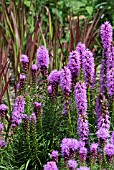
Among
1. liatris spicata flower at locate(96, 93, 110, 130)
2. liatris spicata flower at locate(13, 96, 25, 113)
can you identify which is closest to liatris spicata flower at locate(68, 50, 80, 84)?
liatris spicata flower at locate(13, 96, 25, 113)

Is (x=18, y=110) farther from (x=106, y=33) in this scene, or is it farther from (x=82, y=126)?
(x=106, y=33)

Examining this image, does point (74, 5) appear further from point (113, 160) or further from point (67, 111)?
point (113, 160)

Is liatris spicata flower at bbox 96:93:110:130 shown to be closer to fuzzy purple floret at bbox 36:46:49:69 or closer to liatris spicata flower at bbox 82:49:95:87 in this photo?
liatris spicata flower at bbox 82:49:95:87

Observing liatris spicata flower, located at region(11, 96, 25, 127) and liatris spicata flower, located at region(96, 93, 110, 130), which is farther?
liatris spicata flower, located at region(11, 96, 25, 127)

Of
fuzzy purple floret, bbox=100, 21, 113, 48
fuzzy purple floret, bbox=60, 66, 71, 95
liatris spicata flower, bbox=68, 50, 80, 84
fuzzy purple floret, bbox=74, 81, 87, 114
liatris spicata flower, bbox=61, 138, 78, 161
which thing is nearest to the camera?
liatris spicata flower, bbox=61, 138, 78, 161

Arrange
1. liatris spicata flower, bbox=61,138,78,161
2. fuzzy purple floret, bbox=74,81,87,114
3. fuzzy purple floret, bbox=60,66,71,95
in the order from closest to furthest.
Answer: liatris spicata flower, bbox=61,138,78,161 → fuzzy purple floret, bbox=74,81,87,114 → fuzzy purple floret, bbox=60,66,71,95

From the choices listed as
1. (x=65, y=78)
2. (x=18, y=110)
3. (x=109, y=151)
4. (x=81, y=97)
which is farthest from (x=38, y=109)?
(x=109, y=151)

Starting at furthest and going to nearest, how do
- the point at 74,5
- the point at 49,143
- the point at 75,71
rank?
the point at 74,5 → the point at 49,143 → the point at 75,71

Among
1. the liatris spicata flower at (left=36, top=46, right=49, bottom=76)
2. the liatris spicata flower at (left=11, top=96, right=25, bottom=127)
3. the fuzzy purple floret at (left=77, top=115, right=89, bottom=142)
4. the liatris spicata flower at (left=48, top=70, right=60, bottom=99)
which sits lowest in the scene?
the fuzzy purple floret at (left=77, top=115, right=89, bottom=142)

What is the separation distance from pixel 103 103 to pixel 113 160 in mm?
393

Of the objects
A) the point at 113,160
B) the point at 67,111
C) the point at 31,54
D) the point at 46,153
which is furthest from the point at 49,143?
the point at 31,54

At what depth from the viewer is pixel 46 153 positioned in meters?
3.71

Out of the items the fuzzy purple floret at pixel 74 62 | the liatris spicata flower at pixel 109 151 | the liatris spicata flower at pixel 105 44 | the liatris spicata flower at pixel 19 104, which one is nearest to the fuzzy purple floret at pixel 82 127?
the liatris spicata flower at pixel 109 151

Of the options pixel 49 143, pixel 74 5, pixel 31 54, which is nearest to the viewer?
pixel 49 143
